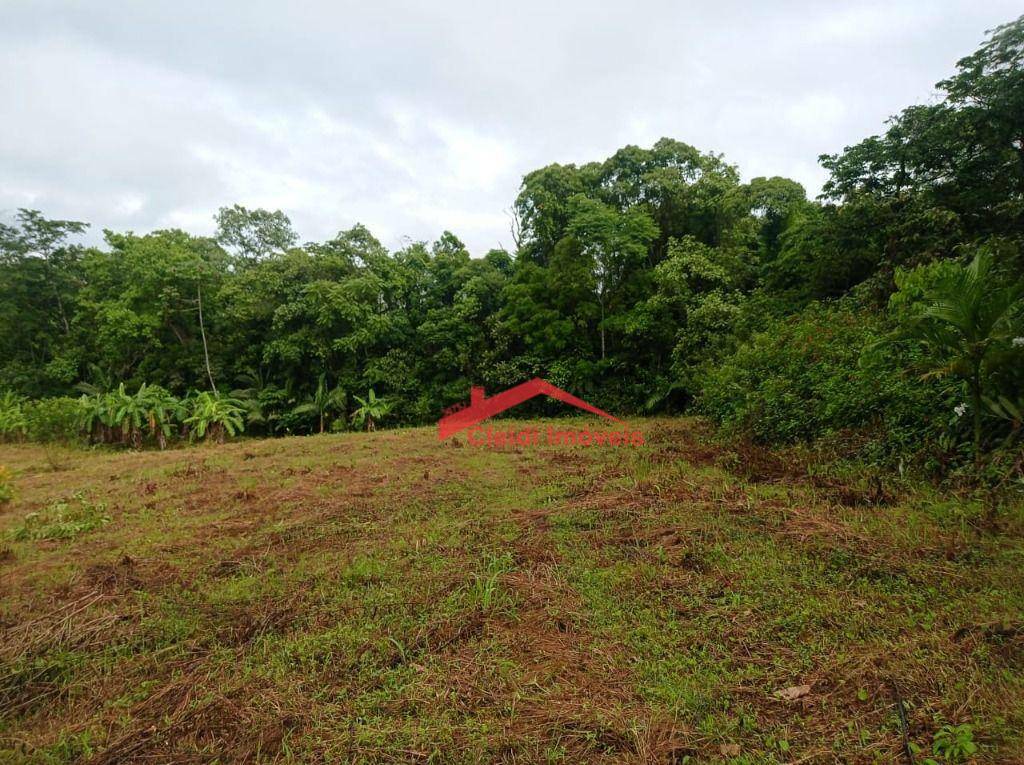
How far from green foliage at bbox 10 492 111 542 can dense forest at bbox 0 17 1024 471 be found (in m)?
7.49

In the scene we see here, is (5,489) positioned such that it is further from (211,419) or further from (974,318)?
(974,318)

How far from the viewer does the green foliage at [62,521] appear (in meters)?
4.55

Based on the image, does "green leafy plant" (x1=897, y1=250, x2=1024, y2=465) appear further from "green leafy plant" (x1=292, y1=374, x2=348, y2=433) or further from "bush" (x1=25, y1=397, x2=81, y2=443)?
"bush" (x1=25, y1=397, x2=81, y2=443)

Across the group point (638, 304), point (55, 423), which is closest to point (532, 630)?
point (638, 304)

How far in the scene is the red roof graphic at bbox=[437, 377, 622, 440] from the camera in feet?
43.0

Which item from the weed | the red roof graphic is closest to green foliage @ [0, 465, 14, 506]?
the weed

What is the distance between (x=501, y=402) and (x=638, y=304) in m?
5.04

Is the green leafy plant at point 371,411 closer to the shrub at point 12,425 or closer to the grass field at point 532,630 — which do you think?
the grass field at point 532,630

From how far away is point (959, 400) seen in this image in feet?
14.4

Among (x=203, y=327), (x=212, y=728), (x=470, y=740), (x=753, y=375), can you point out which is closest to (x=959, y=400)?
(x=753, y=375)

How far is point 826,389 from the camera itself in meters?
5.78

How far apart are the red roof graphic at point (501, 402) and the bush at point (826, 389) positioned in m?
5.32

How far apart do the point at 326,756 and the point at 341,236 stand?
51.2 ft

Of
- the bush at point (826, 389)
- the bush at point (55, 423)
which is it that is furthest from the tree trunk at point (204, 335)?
the bush at point (826, 389)
